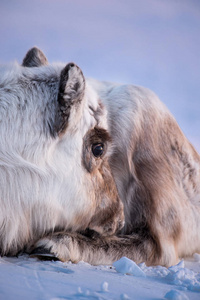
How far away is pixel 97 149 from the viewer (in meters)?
2.93

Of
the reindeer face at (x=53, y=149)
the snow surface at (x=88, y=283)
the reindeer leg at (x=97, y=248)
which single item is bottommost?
the reindeer leg at (x=97, y=248)

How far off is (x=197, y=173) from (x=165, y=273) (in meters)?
1.61

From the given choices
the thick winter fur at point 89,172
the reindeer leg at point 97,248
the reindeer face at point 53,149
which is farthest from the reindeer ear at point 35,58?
the reindeer leg at point 97,248

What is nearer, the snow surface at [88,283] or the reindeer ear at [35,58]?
the snow surface at [88,283]

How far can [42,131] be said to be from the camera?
2.54 meters

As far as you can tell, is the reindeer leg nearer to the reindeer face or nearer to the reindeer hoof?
the reindeer hoof

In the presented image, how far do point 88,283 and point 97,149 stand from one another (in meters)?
1.35

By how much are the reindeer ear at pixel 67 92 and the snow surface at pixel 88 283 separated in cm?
90

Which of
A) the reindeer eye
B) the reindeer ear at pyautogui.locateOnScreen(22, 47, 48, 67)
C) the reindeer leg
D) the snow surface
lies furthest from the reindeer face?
the reindeer ear at pyautogui.locateOnScreen(22, 47, 48, 67)

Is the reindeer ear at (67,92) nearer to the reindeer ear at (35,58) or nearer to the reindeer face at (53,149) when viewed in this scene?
the reindeer face at (53,149)

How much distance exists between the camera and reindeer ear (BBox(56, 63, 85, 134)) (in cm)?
257

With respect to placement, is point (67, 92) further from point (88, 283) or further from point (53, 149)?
point (88, 283)

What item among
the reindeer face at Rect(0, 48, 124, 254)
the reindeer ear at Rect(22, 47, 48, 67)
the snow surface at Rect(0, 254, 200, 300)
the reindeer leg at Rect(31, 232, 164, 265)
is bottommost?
the reindeer leg at Rect(31, 232, 164, 265)

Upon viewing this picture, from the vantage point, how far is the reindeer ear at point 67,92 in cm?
257
